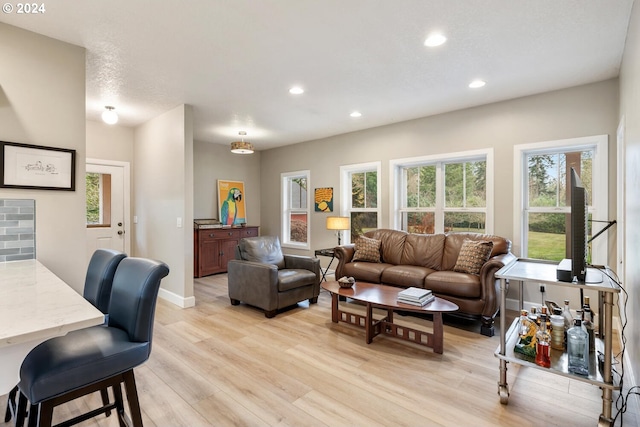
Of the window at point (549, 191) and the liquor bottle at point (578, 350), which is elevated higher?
the window at point (549, 191)

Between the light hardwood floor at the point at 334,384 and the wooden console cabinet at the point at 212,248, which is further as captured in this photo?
the wooden console cabinet at the point at 212,248

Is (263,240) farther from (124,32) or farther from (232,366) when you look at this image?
(124,32)

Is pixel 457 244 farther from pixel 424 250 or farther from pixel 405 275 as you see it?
pixel 405 275

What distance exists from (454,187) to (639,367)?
3077 millimetres

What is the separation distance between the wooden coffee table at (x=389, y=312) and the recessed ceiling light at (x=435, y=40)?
2256 mm

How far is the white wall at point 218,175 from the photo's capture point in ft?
20.9

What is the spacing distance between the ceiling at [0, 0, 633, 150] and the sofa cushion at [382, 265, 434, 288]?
2141 millimetres

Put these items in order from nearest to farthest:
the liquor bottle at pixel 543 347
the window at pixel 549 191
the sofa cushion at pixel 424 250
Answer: the liquor bottle at pixel 543 347 → the window at pixel 549 191 → the sofa cushion at pixel 424 250

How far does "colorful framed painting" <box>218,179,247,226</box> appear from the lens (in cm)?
662

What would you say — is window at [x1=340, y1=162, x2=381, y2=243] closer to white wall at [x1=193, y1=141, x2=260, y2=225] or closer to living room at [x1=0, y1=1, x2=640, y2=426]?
living room at [x1=0, y1=1, x2=640, y2=426]

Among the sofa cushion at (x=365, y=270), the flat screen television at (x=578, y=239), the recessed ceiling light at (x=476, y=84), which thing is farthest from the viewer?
the sofa cushion at (x=365, y=270)

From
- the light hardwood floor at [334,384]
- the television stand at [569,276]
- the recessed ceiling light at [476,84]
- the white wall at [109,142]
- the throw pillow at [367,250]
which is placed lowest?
the light hardwood floor at [334,384]

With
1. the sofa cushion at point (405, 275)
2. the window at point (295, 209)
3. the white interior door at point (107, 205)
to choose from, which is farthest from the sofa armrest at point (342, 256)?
the white interior door at point (107, 205)

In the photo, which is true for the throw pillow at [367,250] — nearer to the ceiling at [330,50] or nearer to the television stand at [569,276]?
the ceiling at [330,50]
